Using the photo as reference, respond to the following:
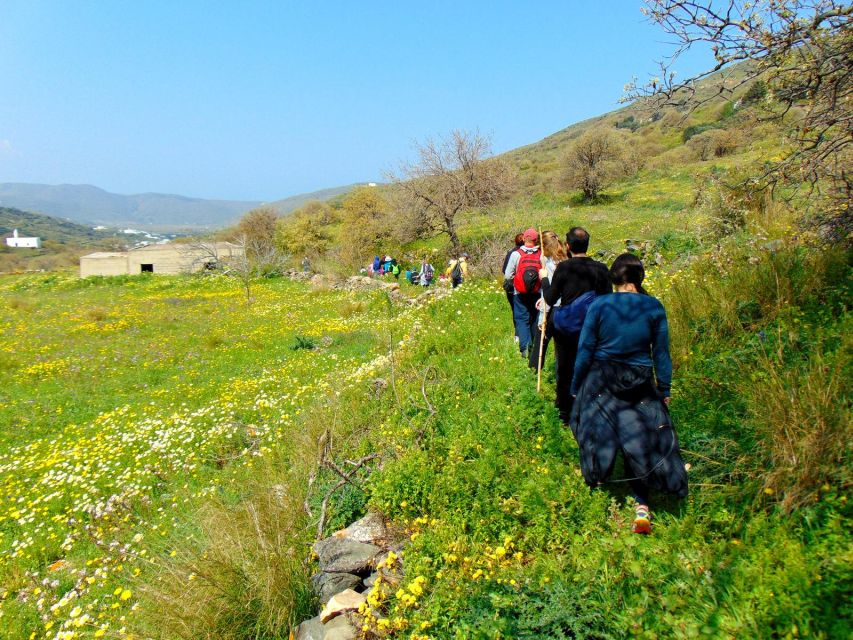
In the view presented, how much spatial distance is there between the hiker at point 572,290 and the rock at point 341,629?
260cm

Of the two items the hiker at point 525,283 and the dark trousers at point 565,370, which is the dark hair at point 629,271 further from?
the hiker at point 525,283

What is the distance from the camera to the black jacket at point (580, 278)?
14.3ft

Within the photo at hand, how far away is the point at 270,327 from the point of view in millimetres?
15367

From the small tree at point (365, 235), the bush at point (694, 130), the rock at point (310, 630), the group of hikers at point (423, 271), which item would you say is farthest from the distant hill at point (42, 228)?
the rock at point (310, 630)

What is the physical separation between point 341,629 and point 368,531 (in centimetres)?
96

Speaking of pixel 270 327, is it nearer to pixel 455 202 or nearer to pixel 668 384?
pixel 455 202

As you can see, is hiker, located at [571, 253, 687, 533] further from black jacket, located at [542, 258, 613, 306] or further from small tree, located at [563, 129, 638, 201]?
small tree, located at [563, 129, 638, 201]

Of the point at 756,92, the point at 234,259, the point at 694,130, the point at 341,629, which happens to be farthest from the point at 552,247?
the point at 694,130

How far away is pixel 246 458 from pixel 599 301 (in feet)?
17.4

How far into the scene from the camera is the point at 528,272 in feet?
20.1

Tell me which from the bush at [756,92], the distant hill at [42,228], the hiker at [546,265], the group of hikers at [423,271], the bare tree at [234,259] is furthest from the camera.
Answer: the distant hill at [42,228]

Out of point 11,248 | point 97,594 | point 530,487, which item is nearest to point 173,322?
point 97,594

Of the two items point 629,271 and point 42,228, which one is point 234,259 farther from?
point 42,228

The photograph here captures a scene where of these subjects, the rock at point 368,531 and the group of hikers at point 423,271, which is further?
the group of hikers at point 423,271
